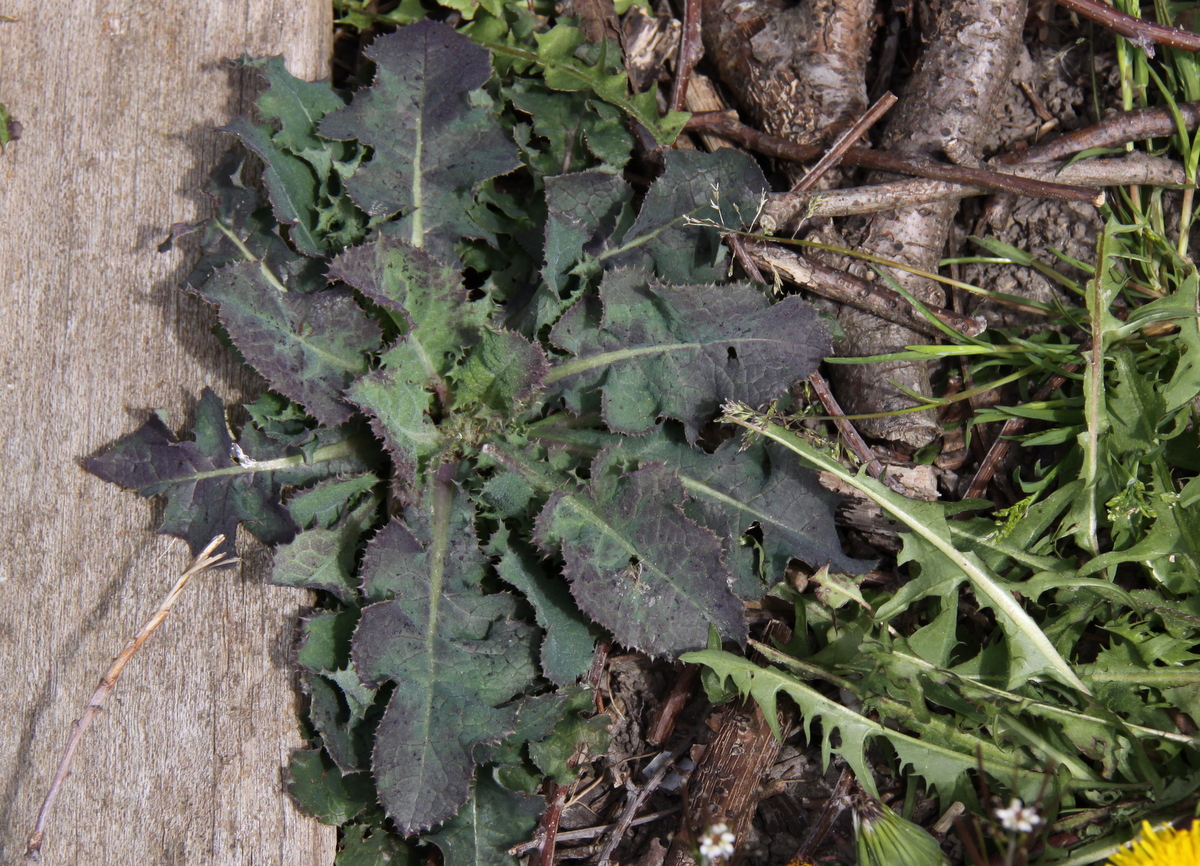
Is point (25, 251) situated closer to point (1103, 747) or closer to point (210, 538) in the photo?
point (210, 538)

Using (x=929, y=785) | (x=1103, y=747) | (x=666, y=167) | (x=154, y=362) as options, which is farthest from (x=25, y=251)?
(x=1103, y=747)

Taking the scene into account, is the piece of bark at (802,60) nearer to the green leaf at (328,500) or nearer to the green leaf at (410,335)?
the green leaf at (410,335)

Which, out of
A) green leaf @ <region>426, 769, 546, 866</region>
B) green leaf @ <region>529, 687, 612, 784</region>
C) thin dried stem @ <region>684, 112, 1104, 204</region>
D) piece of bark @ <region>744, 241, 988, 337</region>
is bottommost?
green leaf @ <region>426, 769, 546, 866</region>

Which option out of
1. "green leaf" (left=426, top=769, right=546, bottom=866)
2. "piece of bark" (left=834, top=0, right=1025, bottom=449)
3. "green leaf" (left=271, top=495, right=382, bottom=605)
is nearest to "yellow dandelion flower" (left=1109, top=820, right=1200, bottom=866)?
"piece of bark" (left=834, top=0, right=1025, bottom=449)

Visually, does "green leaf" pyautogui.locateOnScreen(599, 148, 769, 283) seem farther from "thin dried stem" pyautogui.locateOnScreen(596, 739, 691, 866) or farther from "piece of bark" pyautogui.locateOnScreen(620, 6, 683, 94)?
"thin dried stem" pyautogui.locateOnScreen(596, 739, 691, 866)

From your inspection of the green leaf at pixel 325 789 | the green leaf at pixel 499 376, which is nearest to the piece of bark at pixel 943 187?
the green leaf at pixel 499 376

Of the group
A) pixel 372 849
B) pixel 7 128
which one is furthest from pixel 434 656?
pixel 7 128
